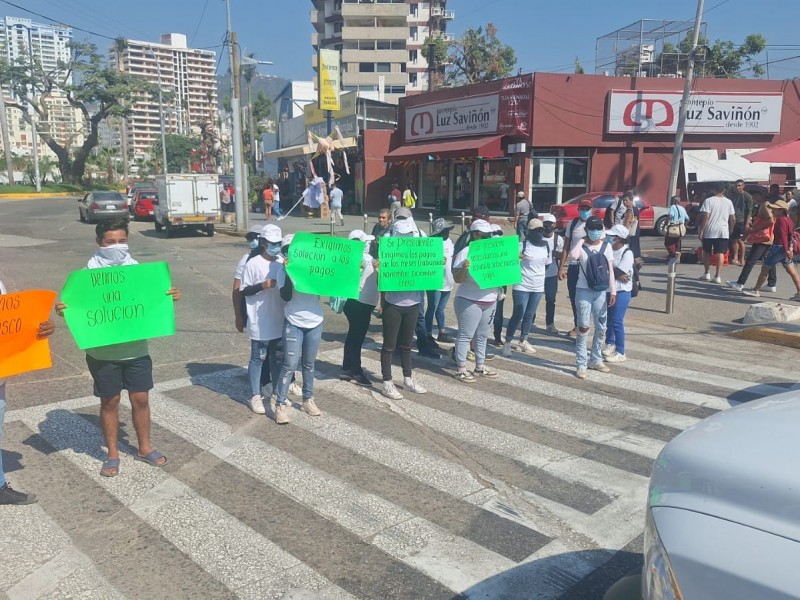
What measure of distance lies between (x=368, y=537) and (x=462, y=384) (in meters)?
3.56

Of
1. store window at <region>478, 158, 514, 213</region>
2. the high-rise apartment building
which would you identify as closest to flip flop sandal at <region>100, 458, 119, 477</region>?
store window at <region>478, 158, 514, 213</region>

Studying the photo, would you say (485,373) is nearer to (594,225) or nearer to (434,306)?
(434,306)

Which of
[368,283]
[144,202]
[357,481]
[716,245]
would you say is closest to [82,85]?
[144,202]

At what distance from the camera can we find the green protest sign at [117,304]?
15.8ft

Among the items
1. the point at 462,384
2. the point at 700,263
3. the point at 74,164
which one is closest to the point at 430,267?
the point at 462,384

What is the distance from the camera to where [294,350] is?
614 centimetres

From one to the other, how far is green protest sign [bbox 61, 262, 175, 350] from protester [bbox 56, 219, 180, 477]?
0.35 feet

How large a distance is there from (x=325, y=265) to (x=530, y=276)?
3127 mm

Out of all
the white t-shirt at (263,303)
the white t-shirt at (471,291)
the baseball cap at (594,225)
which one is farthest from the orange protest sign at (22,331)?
the baseball cap at (594,225)

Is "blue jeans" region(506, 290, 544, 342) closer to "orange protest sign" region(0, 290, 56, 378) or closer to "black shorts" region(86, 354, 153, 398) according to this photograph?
"black shorts" region(86, 354, 153, 398)

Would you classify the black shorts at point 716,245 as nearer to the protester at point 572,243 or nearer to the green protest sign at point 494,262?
the protester at point 572,243

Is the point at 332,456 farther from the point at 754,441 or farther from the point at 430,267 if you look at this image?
the point at 754,441

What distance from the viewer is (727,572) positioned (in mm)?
1775

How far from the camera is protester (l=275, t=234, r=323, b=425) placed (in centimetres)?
614
